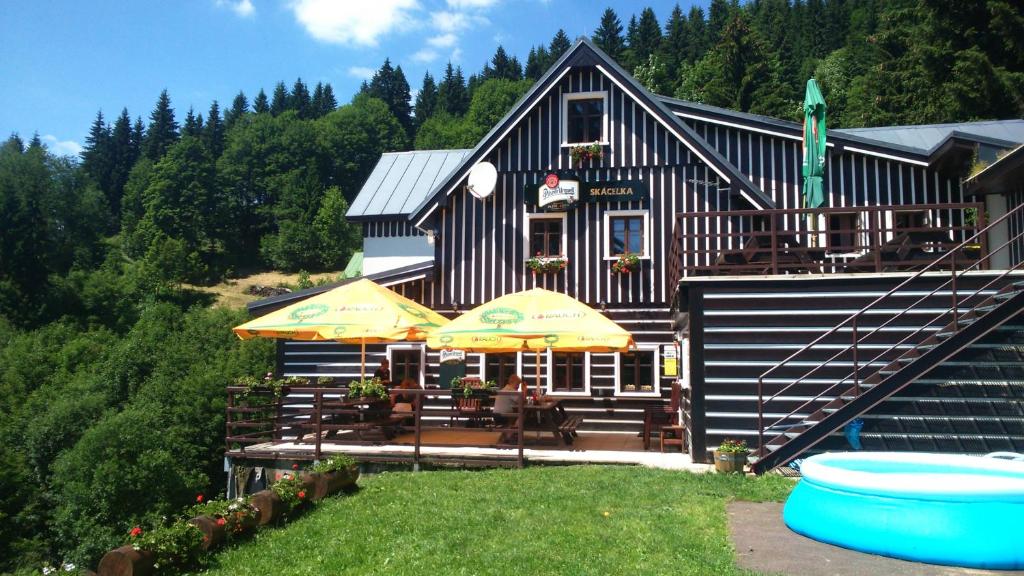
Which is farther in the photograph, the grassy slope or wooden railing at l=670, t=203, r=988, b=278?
the grassy slope

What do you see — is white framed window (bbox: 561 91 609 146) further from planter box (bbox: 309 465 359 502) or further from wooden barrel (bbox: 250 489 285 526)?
wooden barrel (bbox: 250 489 285 526)

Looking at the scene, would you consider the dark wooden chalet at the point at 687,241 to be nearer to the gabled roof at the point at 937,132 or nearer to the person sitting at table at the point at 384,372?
the gabled roof at the point at 937,132

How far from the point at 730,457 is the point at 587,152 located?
845 centimetres

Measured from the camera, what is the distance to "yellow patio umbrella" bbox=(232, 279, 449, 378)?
13.1 m

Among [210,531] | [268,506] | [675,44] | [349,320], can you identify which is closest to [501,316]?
[349,320]

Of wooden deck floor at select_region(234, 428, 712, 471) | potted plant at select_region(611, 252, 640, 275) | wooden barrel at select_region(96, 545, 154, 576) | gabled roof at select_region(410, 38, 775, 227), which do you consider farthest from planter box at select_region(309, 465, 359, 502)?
gabled roof at select_region(410, 38, 775, 227)

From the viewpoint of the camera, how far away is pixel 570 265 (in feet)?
57.7

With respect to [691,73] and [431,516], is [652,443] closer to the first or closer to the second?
[431,516]

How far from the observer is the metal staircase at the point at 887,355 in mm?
10883

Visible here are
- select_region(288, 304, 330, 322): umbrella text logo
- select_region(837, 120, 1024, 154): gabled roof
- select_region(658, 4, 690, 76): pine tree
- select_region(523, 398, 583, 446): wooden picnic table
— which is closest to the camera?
select_region(523, 398, 583, 446): wooden picnic table

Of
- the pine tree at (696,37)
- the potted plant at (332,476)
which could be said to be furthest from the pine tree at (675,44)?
the potted plant at (332,476)

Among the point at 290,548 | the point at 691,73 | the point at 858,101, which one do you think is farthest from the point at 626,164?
the point at 691,73

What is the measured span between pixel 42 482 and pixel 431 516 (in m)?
35.3

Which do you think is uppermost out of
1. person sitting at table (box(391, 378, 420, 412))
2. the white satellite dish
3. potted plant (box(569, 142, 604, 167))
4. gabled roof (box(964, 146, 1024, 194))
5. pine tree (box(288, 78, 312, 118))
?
pine tree (box(288, 78, 312, 118))
